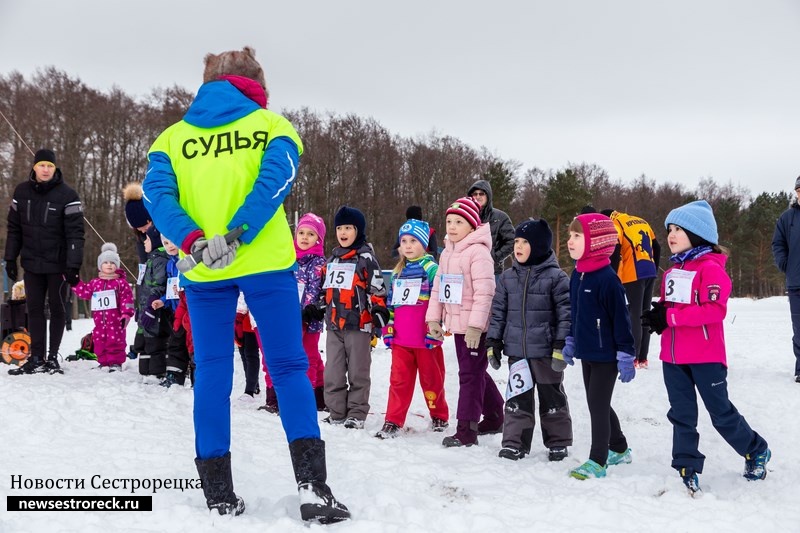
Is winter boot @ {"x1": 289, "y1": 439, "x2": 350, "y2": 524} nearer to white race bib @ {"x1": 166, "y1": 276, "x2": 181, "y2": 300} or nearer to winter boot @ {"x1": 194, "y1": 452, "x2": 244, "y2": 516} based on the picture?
winter boot @ {"x1": 194, "y1": 452, "x2": 244, "y2": 516}

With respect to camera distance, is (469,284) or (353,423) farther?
(353,423)

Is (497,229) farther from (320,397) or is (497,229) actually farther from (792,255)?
(792,255)

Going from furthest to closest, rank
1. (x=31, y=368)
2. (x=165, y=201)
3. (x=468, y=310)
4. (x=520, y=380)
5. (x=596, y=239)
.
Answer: (x=31, y=368)
(x=468, y=310)
(x=520, y=380)
(x=596, y=239)
(x=165, y=201)

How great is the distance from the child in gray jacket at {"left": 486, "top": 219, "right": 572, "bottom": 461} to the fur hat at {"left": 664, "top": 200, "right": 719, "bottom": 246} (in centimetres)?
95

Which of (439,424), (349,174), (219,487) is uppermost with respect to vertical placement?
(349,174)

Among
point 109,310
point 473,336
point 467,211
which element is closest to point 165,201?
point 473,336

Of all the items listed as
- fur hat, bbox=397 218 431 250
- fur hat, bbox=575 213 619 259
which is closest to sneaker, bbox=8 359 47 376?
fur hat, bbox=397 218 431 250

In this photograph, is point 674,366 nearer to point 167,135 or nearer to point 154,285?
point 167,135

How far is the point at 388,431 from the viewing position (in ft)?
17.3

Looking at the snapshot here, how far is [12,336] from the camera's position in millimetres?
8234

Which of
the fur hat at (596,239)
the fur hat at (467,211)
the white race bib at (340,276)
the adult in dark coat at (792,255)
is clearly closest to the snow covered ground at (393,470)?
the adult in dark coat at (792,255)

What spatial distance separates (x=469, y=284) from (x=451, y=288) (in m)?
0.16

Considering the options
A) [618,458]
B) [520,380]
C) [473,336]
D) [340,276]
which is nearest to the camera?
[618,458]

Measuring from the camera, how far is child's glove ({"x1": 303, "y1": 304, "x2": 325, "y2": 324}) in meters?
5.93
